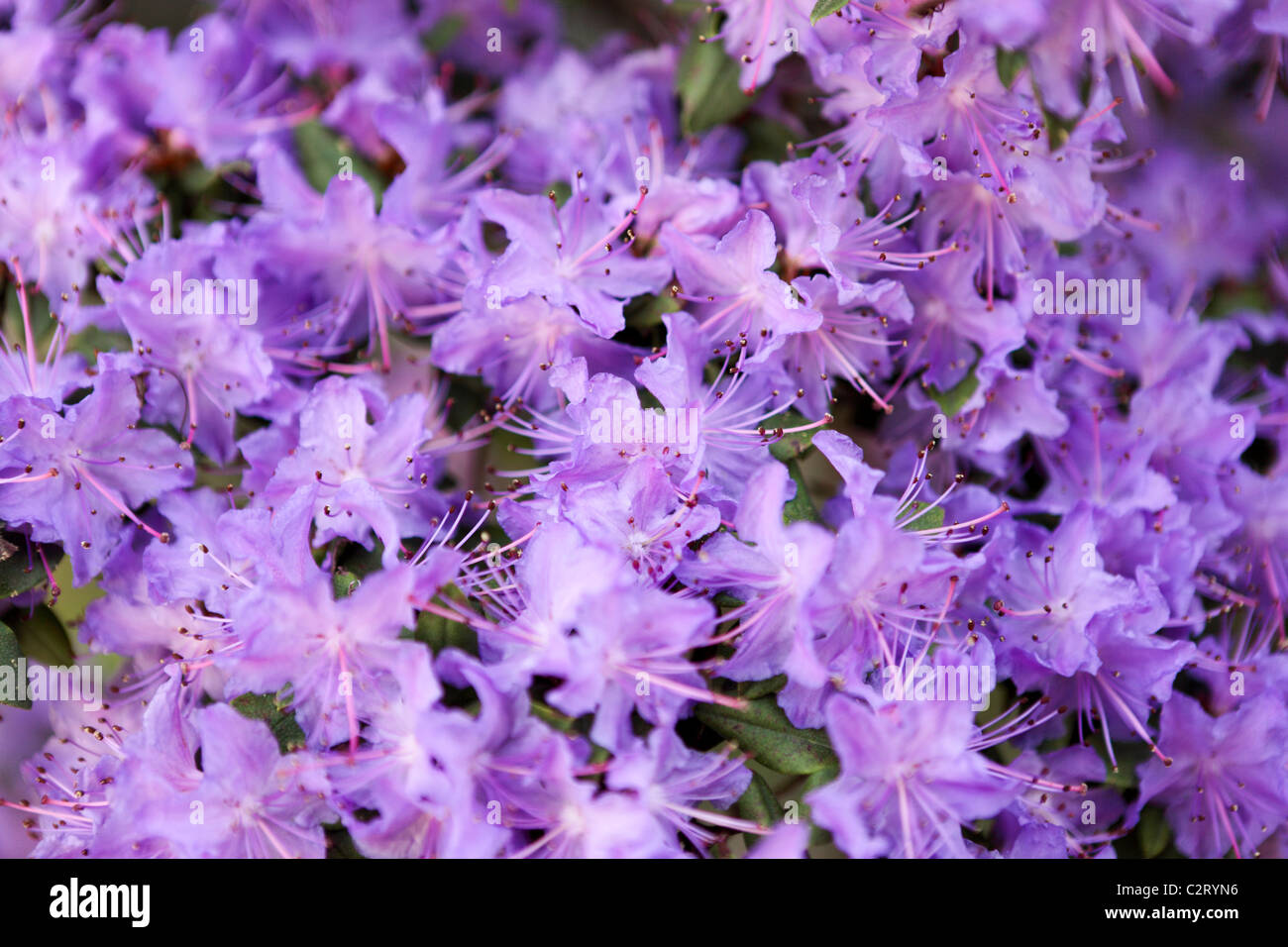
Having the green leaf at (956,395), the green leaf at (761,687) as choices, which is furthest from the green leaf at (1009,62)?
the green leaf at (761,687)

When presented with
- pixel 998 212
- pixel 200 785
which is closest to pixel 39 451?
pixel 200 785

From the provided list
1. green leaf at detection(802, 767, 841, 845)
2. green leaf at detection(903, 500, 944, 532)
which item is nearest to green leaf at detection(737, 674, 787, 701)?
green leaf at detection(802, 767, 841, 845)

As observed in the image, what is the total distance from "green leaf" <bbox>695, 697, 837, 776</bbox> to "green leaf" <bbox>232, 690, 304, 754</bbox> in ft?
1.79

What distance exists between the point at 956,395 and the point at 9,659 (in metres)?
1.48

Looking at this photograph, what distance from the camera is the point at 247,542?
4.71 feet

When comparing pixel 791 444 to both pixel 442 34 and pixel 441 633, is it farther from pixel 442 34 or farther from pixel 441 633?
pixel 442 34

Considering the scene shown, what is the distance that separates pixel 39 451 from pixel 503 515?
0.67 m

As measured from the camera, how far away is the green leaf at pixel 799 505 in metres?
1.55

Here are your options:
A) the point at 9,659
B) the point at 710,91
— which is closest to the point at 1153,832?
the point at 710,91

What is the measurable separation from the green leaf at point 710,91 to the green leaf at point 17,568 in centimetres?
128

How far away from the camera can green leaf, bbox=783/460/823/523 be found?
61.0 inches

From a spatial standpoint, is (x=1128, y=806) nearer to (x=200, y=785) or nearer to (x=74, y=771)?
(x=200, y=785)

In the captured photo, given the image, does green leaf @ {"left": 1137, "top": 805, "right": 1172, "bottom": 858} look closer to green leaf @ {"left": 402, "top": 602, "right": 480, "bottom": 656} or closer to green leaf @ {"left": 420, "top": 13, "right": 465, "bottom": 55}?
green leaf @ {"left": 402, "top": 602, "right": 480, "bottom": 656}

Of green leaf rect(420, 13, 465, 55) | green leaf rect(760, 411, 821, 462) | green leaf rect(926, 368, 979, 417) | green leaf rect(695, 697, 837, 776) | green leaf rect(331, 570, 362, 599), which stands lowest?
green leaf rect(695, 697, 837, 776)
